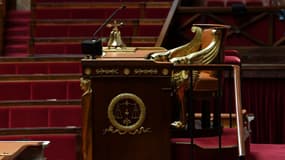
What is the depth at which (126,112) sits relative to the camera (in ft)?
6.15

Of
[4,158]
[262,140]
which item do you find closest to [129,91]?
[4,158]

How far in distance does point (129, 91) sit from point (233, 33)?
2.06 meters

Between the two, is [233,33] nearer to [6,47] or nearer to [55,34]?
[55,34]

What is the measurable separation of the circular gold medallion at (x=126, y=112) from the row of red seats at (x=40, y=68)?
1.32 m

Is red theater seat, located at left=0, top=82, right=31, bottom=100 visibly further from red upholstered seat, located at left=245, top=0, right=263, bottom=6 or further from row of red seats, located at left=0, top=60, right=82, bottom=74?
red upholstered seat, located at left=245, top=0, right=263, bottom=6

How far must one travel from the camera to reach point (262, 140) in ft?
11.5

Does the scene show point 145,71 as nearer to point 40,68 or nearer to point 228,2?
point 40,68

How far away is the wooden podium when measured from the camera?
1865 mm

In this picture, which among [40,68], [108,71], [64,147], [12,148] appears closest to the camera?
[12,148]

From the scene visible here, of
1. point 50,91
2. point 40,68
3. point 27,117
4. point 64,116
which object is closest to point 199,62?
point 64,116

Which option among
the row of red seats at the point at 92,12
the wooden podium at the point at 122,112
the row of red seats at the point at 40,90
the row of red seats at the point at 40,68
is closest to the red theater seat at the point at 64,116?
the row of red seats at the point at 40,90

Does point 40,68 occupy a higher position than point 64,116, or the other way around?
point 40,68

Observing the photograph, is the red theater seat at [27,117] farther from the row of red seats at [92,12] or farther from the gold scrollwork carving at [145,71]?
the row of red seats at [92,12]

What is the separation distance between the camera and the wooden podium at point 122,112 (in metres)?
1.87
